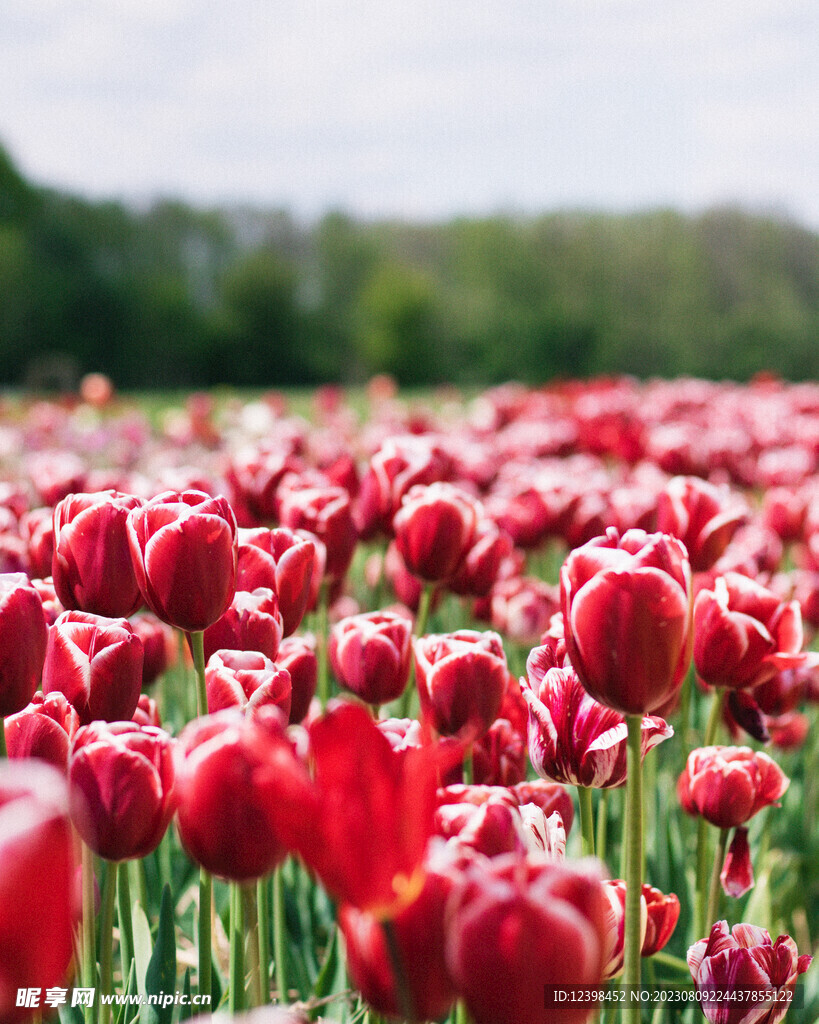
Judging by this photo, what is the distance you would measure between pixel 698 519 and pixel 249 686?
2.82ft

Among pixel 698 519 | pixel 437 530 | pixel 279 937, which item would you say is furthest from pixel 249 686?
pixel 698 519

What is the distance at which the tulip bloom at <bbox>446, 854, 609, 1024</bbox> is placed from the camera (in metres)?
0.48

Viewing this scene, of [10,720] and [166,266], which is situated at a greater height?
[166,266]

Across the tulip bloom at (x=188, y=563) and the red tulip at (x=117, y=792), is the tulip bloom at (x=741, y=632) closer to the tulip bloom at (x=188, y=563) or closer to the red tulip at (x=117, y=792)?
the tulip bloom at (x=188, y=563)

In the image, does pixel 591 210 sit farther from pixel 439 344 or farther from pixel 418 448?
pixel 418 448

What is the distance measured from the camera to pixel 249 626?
0.93m

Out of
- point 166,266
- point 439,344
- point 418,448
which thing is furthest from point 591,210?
point 418,448

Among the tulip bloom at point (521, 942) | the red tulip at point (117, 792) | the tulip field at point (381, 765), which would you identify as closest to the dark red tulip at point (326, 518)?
the tulip field at point (381, 765)

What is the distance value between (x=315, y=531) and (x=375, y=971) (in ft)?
3.33

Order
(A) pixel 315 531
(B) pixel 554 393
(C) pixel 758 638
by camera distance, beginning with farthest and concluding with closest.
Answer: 1. (B) pixel 554 393
2. (A) pixel 315 531
3. (C) pixel 758 638

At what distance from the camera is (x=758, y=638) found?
1128mm

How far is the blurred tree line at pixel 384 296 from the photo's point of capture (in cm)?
3381

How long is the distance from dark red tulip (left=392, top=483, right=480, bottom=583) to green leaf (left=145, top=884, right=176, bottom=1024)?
0.58m

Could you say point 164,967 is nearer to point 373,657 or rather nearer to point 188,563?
point 373,657
